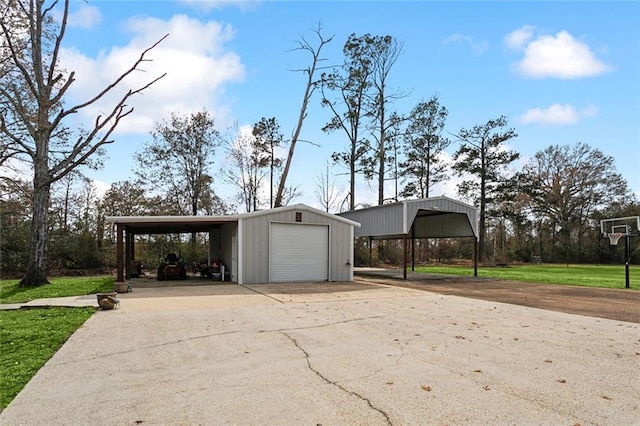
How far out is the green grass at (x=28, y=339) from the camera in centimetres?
408

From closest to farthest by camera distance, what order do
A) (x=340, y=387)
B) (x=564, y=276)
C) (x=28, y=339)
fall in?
1. (x=340, y=387)
2. (x=28, y=339)
3. (x=564, y=276)

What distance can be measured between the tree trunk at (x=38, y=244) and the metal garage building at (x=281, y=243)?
2551mm

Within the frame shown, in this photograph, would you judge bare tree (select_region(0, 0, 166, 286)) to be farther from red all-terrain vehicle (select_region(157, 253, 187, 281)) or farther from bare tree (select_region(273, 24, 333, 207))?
bare tree (select_region(273, 24, 333, 207))

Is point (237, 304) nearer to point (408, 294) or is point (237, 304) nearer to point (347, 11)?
point (408, 294)

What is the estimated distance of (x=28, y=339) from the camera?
5.70m

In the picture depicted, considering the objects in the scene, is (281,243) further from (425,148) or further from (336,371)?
(425,148)

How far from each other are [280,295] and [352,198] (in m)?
18.6

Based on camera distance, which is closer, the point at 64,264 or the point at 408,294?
the point at 408,294

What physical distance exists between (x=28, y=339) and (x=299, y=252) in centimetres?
954

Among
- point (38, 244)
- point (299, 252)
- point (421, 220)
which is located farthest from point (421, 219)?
point (38, 244)

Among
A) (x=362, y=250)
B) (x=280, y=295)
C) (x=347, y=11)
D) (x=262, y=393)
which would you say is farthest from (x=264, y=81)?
(x=362, y=250)

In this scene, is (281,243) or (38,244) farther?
(281,243)

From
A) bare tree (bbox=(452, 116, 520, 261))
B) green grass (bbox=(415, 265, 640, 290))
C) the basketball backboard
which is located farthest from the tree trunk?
bare tree (bbox=(452, 116, 520, 261))

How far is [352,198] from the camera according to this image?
28.8 m
